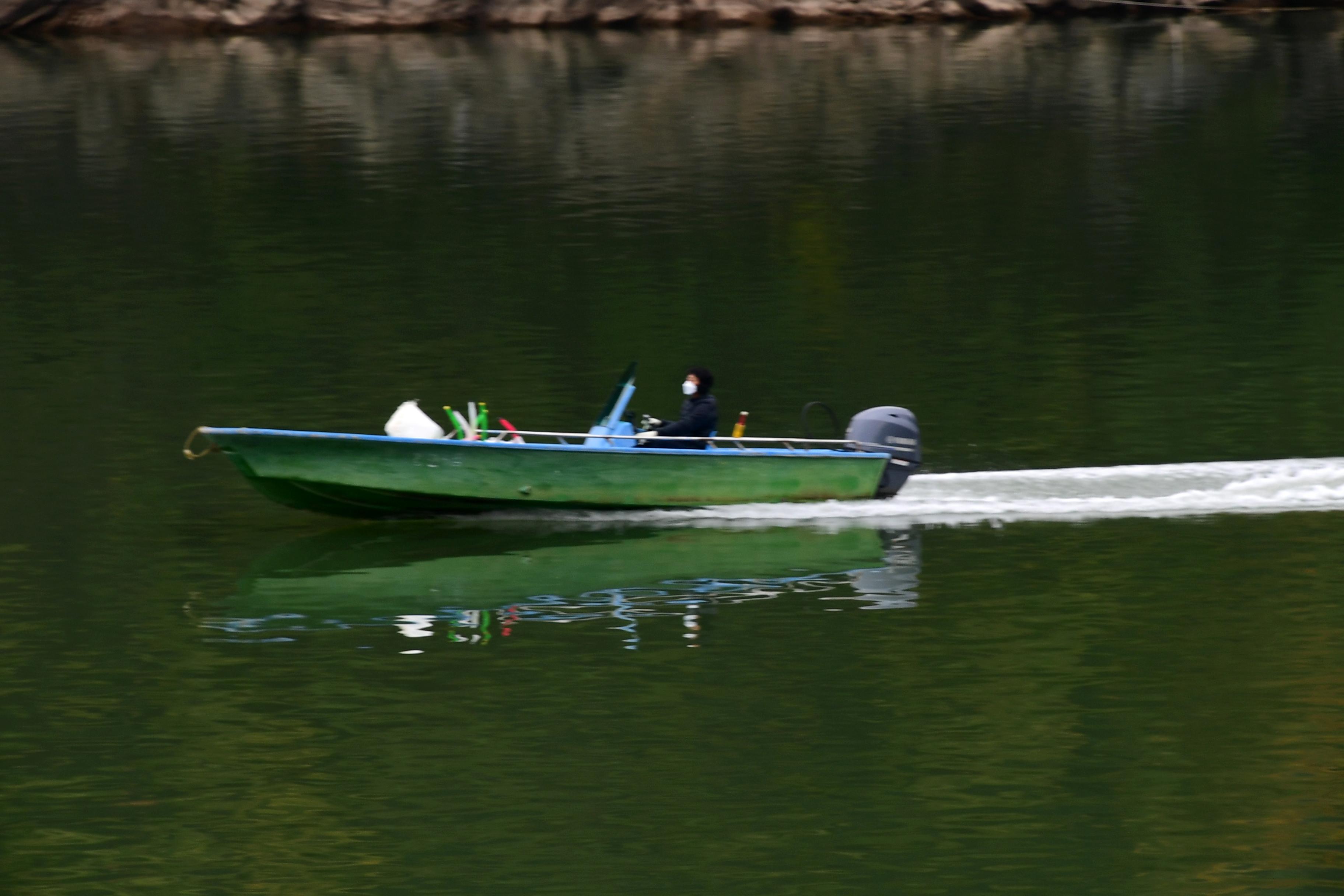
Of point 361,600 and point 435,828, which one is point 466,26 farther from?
point 435,828

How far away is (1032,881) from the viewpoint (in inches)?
504

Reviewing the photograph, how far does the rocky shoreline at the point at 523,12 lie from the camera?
68.3 meters

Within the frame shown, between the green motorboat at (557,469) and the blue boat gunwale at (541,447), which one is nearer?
the blue boat gunwale at (541,447)

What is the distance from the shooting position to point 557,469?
20.7m

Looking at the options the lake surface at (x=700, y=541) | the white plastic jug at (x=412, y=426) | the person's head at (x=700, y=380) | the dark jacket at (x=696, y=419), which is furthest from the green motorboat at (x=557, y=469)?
the person's head at (x=700, y=380)

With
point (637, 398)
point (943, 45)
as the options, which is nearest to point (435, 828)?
point (637, 398)

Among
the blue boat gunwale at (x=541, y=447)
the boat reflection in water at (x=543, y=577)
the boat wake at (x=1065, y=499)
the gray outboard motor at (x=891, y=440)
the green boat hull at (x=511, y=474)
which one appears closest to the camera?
the boat reflection in water at (x=543, y=577)

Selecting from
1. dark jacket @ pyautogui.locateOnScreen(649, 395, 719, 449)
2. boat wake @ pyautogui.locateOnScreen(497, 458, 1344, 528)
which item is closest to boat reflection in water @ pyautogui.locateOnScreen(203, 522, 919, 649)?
boat wake @ pyautogui.locateOnScreen(497, 458, 1344, 528)

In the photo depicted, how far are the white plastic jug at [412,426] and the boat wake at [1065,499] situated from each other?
1.68 meters

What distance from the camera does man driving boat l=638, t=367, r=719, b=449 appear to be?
2102 cm

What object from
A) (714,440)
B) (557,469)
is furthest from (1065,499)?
(557,469)

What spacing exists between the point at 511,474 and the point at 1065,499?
5.55 meters

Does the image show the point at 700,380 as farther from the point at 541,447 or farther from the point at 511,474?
the point at 511,474

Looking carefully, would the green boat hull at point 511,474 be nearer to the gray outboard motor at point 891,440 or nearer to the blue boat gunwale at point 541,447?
the blue boat gunwale at point 541,447
